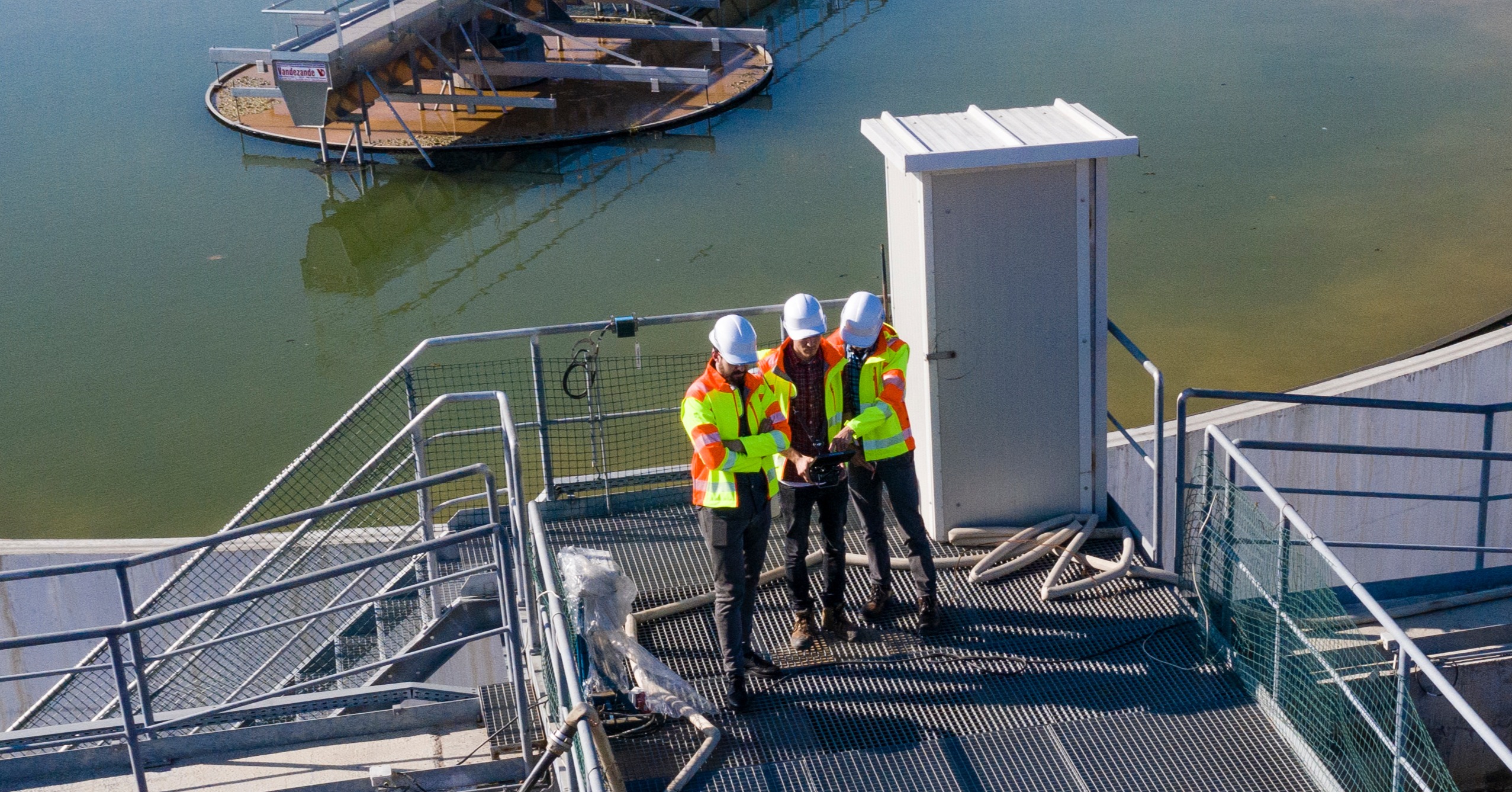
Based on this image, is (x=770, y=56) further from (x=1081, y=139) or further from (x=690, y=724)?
(x=690, y=724)

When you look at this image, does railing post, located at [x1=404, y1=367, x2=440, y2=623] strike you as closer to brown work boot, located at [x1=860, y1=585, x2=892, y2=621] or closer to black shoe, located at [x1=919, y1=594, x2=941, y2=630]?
brown work boot, located at [x1=860, y1=585, x2=892, y2=621]

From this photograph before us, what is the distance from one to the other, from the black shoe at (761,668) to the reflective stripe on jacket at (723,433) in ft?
2.76

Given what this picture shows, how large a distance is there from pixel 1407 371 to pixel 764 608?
7874 mm

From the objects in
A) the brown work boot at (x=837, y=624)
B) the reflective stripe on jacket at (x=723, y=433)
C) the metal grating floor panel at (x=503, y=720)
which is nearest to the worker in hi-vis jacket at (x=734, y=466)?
the reflective stripe on jacket at (x=723, y=433)

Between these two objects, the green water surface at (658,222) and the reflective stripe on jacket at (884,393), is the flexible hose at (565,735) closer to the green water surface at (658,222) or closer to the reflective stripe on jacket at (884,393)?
the reflective stripe on jacket at (884,393)

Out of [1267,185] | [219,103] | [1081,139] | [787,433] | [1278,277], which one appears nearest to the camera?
[787,433]

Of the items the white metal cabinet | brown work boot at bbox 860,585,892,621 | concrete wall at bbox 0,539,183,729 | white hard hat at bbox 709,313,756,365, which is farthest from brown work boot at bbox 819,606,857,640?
concrete wall at bbox 0,539,183,729

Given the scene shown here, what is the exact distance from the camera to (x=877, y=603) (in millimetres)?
6320

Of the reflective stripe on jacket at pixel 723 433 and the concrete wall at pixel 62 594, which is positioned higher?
the reflective stripe on jacket at pixel 723 433

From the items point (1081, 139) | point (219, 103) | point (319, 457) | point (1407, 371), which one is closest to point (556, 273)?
point (319, 457)

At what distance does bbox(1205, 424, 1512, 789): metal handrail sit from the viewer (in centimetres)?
432

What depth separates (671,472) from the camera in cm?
805

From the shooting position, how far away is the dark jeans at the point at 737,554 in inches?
217

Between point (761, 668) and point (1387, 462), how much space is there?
26.7ft
